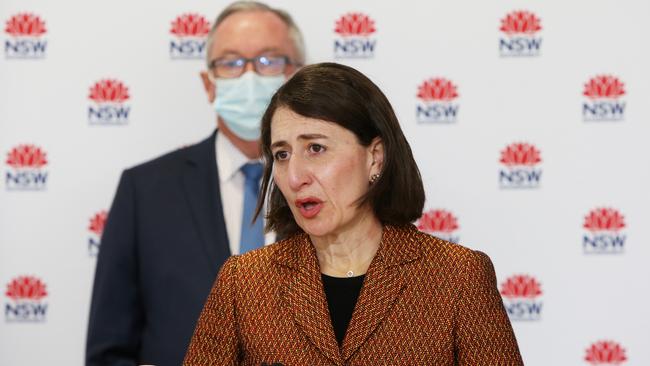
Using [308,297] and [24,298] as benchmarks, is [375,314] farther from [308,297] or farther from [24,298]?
[24,298]

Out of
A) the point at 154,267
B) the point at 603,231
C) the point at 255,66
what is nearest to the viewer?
the point at 154,267

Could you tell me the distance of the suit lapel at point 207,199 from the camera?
2719mm

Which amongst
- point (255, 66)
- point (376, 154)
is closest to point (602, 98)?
point (255, 66)

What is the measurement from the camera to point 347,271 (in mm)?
1777

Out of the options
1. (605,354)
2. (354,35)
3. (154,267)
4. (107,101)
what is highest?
(354,35)

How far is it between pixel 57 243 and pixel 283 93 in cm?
159

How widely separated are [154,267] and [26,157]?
68 centimetres

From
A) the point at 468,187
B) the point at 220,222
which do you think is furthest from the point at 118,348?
the point at 468,187

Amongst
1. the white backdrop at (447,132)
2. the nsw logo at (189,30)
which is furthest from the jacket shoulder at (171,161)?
the nsw logo at (189,30)

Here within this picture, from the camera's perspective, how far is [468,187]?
10.0 feet

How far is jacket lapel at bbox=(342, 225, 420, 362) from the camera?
1650 mm

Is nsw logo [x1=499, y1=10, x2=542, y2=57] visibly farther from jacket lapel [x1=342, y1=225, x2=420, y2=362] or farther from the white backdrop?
jacket lapel [x1=342, y1=225, x2=420, y2=362]

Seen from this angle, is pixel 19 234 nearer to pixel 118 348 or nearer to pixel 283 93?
pixel 118 348

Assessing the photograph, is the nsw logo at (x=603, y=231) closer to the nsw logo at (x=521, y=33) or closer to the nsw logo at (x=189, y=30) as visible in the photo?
the nsw logo at (x=521, y=33)
